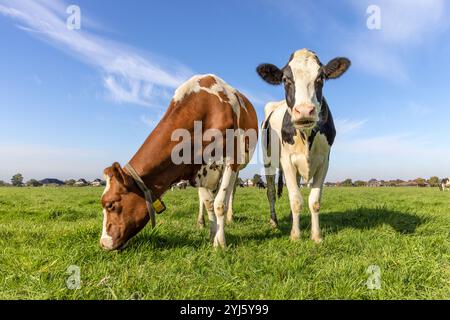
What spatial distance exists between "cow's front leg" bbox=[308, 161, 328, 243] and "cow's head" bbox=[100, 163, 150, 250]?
9.61 ft

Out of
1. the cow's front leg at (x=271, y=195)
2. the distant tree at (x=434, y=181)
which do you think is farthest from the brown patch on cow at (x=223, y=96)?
the distant tree at (x=434, y=181)

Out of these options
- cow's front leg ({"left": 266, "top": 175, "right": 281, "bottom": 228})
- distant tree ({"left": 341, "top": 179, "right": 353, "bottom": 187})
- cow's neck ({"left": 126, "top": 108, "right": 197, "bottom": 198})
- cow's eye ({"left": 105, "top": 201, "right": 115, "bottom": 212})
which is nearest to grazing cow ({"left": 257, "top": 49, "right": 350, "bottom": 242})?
cow's front leg ({"left": 266, "top": 175, "right": 281, "bottom": 228})

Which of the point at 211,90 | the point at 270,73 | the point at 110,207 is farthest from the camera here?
the point at 270,73

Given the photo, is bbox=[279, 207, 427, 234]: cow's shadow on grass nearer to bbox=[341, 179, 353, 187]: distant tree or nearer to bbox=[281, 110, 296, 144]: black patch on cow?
bbox=[281, 110, 296, 144]: black patch on cow

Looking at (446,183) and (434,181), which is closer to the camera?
(446,183)

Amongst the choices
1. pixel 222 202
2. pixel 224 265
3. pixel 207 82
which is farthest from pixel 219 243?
pixel 207 82

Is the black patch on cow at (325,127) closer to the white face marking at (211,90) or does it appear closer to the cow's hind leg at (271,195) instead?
the white face marking at (211,90)

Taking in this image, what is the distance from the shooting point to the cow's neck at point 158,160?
5234mm

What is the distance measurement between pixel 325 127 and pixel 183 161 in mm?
2736

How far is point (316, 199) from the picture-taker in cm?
646

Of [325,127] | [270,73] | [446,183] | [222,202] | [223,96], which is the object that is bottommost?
[222,202]

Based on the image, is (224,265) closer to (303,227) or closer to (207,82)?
(207,82)
